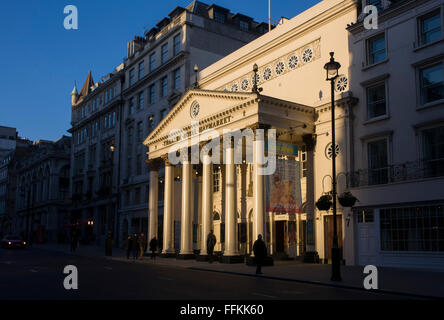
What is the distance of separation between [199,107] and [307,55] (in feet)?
25.3

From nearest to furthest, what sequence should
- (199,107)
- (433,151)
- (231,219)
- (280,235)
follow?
(433,151) → (231,219) → (199,107) → (280,235)

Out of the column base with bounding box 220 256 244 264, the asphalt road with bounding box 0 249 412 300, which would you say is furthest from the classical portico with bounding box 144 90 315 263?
the asphalt road with bounding box 0 249 412 300

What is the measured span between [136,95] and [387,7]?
3370cm

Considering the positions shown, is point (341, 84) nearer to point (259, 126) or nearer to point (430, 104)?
point (259, 126)

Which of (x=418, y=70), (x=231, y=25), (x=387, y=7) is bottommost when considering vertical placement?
Result: (x=418, y=70)

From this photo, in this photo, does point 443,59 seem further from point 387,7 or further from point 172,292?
Result: point 172,292

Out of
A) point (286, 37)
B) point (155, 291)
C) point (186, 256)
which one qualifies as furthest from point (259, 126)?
point (155, 291)

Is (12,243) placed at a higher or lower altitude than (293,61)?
lower

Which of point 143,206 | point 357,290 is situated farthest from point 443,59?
point 143,206

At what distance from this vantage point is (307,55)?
2891 cm

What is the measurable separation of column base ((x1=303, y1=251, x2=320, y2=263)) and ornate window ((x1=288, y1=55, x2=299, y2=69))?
11980mm

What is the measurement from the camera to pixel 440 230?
20016 millimetres

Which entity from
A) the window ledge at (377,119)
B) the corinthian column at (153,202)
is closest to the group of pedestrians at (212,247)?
the corinthian column at (153,202)

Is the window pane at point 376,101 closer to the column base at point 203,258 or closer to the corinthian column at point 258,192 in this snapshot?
the corinthian column at point 258,192
